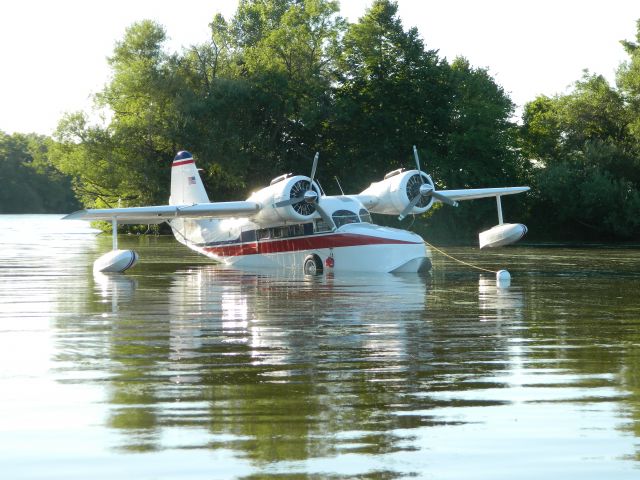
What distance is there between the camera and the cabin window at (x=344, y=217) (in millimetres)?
26141

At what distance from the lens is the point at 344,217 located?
26188 mm

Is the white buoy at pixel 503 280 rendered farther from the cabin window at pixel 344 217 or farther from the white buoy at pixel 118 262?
the white buoy at pixel 118 262

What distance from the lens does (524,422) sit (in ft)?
24.3

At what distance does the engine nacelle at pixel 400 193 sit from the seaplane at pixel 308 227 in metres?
0.03

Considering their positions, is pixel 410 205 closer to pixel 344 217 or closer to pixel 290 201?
pixel 344 217

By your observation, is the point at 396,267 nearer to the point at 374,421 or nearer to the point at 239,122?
the point at 374,421

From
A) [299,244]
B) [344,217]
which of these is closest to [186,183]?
[299,244]

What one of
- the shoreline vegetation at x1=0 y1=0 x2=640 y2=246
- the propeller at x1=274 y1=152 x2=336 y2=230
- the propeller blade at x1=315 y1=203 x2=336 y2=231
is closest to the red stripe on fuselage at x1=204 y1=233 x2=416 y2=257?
the propeller blade at x1=315 y1=203 x2=336 y2=231

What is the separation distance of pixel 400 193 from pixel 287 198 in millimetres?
3619

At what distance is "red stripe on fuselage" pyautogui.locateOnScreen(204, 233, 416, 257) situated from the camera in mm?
25055

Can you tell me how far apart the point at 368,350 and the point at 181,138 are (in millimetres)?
45711

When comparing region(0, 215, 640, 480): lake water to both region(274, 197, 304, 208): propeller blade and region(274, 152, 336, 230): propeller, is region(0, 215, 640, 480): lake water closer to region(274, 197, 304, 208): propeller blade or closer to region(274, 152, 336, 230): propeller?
region(274, 152, 336, 230): propeller

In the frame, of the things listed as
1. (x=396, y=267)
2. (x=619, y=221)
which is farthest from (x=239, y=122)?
(x=396, y=267)

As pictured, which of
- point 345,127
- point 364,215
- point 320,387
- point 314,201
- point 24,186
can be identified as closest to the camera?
point 320,387
